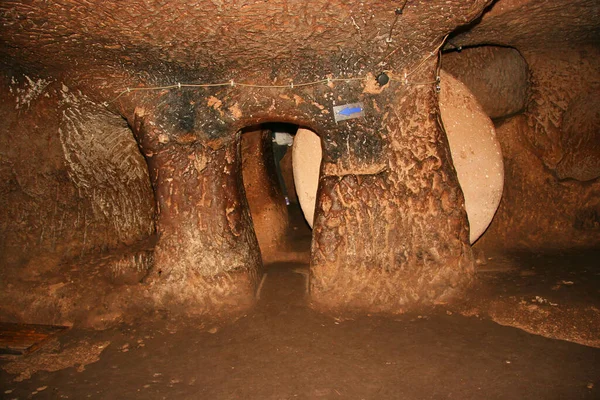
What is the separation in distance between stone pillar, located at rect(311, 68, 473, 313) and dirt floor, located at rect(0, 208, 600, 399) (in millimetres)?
173

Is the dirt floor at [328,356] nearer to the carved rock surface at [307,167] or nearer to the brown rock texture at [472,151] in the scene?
the brown rock texture at [472,151]

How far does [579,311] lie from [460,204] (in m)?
0.81

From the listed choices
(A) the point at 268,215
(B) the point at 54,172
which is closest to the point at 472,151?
(A) the point at 268,215

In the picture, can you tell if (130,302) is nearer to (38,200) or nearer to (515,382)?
(38,200)

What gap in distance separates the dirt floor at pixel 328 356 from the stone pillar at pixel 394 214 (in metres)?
0.17

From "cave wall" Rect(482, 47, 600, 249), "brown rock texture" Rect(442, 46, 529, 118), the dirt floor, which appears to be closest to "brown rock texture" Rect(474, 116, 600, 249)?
"cave wall" Rect(482, 47, 600, 249)

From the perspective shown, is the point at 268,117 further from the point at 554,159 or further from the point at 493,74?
the point at 554,159

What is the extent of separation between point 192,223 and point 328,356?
118cm

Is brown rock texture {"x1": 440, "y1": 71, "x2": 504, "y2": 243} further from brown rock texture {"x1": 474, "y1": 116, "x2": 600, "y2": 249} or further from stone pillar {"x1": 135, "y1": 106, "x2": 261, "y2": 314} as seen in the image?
stone pillar {"x1": 135, "y1": 106, "x2": 261, "y2": 314}

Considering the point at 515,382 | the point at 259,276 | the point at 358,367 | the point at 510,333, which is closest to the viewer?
the point at 515,382

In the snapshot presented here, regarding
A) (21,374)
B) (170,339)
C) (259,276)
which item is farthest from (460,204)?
(21,374)

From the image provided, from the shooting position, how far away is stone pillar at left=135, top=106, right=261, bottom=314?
9.64 feet

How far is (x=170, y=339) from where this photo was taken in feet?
8.77

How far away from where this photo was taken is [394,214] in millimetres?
2758
